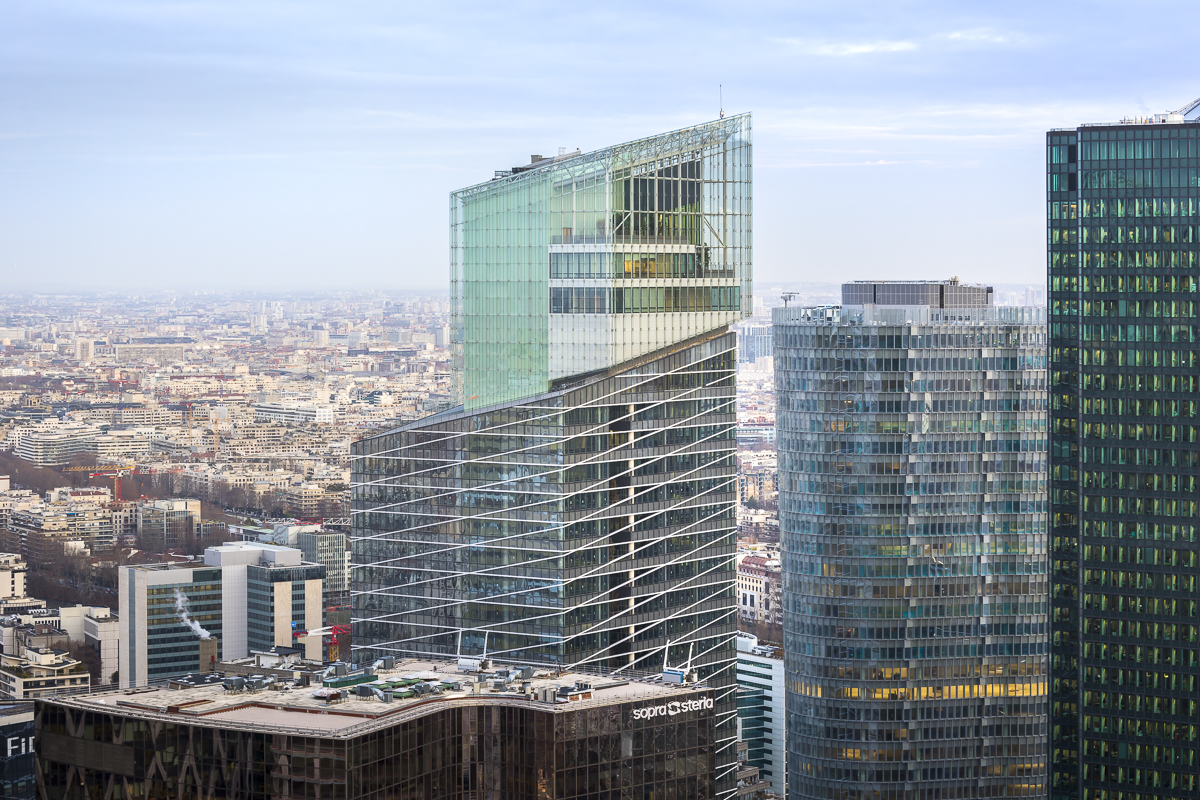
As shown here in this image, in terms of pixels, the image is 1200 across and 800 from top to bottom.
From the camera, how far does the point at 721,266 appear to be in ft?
352

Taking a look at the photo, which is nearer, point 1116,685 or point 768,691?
point 1116,685

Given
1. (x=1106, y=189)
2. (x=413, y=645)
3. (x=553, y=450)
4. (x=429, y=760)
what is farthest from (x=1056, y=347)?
(x=429, y=760)

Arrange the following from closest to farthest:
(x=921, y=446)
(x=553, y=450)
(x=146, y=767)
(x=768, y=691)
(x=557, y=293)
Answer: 1. (x=146, y=767)
2. (x=553, y=450)
3. (x=557, y=293)
4. (x=921, y=446)
5. (x=768, y=691)

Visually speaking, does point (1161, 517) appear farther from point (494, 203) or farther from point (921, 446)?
point (494, 203)

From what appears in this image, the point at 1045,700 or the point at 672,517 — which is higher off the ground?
the point at 672,517

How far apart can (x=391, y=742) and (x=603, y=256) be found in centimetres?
3819

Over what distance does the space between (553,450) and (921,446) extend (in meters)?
39.9

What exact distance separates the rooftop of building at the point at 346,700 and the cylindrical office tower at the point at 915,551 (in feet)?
154

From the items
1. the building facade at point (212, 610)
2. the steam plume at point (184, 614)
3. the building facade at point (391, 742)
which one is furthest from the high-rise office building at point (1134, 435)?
the steam plume at point (184, 614)

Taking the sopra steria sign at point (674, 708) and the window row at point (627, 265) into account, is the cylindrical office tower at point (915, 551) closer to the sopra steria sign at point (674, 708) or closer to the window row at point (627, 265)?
the window row at point (627, 265)

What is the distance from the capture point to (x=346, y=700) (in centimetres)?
7669

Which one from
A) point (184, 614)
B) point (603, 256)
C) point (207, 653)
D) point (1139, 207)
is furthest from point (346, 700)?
point (184, 614)

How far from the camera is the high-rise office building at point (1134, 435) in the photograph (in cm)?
11375

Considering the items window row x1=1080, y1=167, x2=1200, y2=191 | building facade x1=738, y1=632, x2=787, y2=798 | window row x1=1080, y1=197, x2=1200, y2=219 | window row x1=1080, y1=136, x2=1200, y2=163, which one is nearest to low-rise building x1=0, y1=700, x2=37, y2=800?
building facade x1=738, y1=632, x2=787, y2=798
